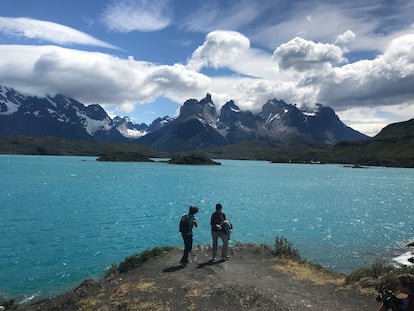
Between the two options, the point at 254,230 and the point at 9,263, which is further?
the point at 254,230

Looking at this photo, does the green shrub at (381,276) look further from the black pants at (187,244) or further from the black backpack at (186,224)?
the black backpack at (186,224)

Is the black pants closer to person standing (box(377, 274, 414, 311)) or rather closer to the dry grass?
the dry grass

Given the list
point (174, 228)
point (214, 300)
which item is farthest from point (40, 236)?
point (214, 300)

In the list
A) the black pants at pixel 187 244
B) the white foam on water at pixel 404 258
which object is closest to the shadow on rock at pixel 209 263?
the black pants at pixel 187 244

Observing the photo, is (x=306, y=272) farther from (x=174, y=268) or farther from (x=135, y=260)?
(x=135, y=260)

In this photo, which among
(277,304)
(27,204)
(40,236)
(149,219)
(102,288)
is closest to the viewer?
(277,304)

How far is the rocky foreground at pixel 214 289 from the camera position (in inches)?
700

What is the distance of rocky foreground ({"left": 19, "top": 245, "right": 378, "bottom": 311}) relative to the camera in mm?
17781

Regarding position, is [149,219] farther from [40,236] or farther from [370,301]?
[370,301]

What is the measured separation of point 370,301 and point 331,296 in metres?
1.85

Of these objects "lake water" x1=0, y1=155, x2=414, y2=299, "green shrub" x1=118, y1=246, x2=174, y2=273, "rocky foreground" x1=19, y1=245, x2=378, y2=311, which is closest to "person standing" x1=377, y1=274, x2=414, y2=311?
"rocky foreground" x1=19, y1=245, x2=378, y2=311

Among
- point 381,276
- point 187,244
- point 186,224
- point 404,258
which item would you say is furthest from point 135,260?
point 404,258

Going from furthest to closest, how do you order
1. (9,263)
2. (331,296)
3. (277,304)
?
1. (9,263)
2. (331,296)
3. (277,304)

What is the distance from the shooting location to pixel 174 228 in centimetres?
5341
